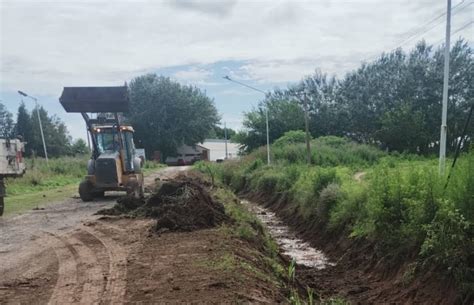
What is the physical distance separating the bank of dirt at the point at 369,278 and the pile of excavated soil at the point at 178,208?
9.38ft

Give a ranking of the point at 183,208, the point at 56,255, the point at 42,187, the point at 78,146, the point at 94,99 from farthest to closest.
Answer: the point at 78,146, the point at 42,187, the point at 94,99, the point at 183,208, the point at 56,255

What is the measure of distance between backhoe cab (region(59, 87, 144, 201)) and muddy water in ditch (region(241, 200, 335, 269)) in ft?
18.6

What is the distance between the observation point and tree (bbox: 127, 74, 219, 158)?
87.8 m

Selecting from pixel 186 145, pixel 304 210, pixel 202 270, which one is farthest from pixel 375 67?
pixel 202 270

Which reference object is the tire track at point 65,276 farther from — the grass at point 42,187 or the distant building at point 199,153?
the distant building at point 199,153

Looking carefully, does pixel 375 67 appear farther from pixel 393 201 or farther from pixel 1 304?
pixel 1 304

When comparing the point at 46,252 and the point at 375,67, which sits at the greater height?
the point at 375,67

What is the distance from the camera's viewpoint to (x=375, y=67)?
63688mm

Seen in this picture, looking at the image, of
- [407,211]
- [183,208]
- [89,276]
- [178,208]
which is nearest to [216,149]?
[178,208]

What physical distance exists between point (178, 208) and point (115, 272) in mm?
5526

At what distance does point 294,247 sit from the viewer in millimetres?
15977

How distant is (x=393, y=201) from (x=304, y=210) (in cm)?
840

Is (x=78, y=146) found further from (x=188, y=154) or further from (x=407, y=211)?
(x=407, y=211)

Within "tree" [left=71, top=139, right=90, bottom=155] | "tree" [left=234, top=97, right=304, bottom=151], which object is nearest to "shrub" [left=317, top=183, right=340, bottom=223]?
"tree" [left=234, top=97, right=304, bottom=151]
